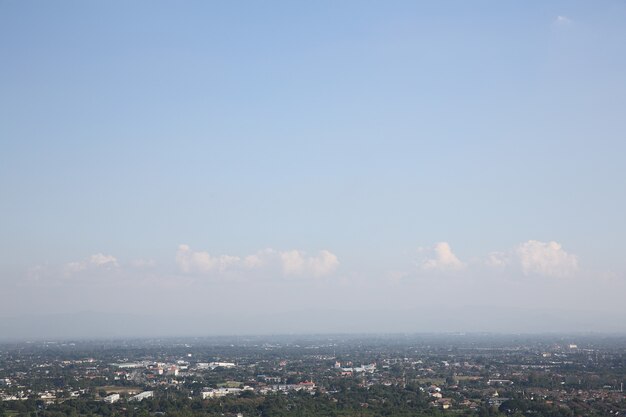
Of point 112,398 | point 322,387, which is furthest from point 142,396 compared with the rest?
point 322,387

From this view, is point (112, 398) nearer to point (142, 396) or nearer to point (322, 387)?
point (142, 396)

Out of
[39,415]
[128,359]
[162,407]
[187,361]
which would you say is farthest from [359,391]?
[128,359]

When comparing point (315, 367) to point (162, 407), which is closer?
point (162, 407)

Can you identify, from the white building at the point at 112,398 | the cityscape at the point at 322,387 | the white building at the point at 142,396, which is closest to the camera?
the cityscape at the point at 322,387

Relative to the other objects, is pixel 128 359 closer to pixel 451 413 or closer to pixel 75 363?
pixel 75 363

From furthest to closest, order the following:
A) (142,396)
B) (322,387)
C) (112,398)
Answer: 1. (322,387)
2. (142,396)
3. (112,398)

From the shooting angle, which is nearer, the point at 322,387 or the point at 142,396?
→ the point at 142,396

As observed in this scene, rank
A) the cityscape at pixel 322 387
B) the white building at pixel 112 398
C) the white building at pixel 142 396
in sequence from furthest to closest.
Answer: the white building at pixel 142 396, the white building at pixel 112 398, the cityscape at pixel 322 387

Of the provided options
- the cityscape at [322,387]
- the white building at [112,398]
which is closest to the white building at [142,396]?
the cityscape at [322,387]

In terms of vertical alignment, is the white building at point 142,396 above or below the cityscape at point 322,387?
below

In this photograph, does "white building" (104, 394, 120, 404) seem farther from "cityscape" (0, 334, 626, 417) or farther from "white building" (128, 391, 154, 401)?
"white building" (128, 391, 154, 401)

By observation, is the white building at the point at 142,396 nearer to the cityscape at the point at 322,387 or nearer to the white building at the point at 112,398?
the cityscape at the point at 322,387
